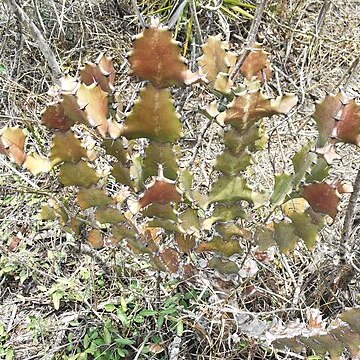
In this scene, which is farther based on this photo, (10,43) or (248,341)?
(10,43)

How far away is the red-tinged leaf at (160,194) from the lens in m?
1.09

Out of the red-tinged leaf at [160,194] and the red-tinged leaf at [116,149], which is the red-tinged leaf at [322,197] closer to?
the red-tinged leaf at [160,194]

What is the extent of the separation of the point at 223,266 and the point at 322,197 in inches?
14.0

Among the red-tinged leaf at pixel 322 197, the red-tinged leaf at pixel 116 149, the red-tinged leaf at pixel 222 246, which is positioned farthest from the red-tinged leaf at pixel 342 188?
the red-tinged leaf at pixel 116 149

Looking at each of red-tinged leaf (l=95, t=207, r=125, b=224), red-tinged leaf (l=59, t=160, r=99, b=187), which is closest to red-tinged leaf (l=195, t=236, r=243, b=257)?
red-tinged leaf (l=95, t=207, r=125, b=224)

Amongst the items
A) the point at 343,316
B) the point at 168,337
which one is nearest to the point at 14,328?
the point at 168,337

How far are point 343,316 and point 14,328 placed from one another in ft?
3.22

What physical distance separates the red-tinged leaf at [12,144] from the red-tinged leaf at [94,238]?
0.34 m

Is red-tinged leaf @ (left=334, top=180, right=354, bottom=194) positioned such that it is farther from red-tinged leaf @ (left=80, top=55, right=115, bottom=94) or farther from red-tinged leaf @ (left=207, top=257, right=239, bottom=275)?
red-tinged leaf @ (left=80, top=55, right=115, bottom=94)

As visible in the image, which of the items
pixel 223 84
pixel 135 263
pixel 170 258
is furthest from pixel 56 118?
pixel 135 263

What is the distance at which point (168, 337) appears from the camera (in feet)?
4.87

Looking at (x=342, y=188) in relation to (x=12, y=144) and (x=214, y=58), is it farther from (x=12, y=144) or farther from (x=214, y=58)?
(x=12, y=144)

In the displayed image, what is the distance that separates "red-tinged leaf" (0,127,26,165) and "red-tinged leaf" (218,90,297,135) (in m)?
0.40

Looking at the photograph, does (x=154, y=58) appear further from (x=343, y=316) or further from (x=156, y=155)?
(x=343, y=316)
